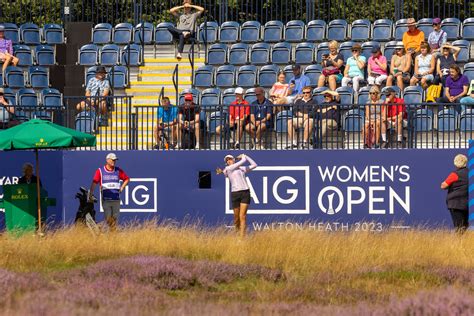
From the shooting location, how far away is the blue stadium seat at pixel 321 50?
30219 millimetres

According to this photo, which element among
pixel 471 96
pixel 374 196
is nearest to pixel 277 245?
pixel 374 196

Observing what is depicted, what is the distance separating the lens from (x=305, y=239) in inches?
872

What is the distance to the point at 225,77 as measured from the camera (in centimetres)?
2991

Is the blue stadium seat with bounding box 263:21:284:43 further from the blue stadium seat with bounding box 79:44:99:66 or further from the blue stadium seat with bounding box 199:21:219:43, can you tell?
the blue stadium seat with bounding box 79:44:99:66

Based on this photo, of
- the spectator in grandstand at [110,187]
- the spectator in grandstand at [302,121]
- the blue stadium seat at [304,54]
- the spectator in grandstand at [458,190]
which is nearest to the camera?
the spectator in grandstand at [458,190]

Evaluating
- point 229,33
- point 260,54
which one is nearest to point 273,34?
point 229,33

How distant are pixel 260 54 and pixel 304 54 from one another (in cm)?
101

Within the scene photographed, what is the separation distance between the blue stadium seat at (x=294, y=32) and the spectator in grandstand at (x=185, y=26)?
208 cm

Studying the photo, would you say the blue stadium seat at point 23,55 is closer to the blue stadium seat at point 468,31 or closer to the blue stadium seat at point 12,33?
the blue stadium seat at point 12,33

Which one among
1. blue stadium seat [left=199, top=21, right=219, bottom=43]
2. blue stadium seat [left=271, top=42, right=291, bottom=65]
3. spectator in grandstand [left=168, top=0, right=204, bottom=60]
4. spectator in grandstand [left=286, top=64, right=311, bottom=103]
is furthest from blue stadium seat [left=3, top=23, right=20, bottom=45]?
spectator in grandstand [left=286, top=64, right=311, bottom=103]

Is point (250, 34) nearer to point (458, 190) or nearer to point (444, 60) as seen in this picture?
point (444, 60)

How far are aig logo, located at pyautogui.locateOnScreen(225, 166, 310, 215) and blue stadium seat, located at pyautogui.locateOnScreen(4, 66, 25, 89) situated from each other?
688cm

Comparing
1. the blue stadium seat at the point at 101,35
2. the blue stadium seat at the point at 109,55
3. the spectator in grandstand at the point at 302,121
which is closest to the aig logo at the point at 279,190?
the spectator in grandstand at the point at 302,121

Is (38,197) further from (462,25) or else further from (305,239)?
(462,25)
